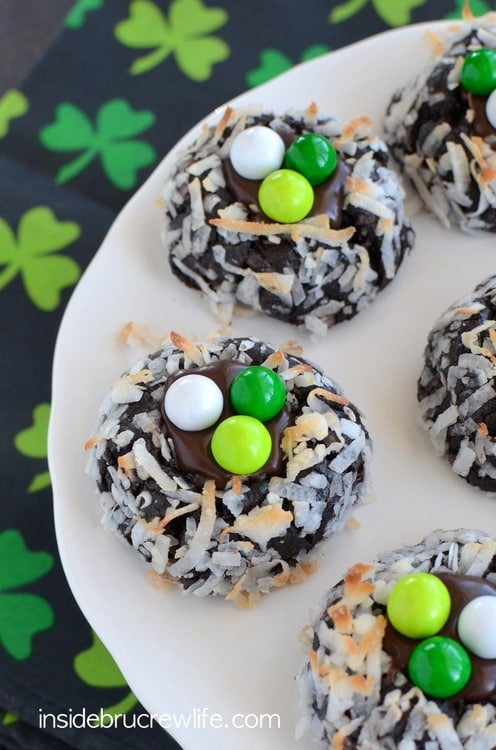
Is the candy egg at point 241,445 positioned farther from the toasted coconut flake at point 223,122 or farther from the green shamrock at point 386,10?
the green shamrock at point 386,10

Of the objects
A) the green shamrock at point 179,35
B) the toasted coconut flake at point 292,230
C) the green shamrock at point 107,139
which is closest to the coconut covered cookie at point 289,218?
the toasted coconut flake at point 292,230

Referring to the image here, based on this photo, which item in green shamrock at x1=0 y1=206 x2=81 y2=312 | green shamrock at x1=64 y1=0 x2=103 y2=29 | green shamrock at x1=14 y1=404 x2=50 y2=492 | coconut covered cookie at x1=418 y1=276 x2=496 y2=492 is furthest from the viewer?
green shamrock at x1=64 y1=0 x2=103 y2=29

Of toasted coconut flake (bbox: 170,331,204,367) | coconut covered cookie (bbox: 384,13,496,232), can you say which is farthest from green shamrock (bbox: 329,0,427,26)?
toasted coconut flake (bbox: 170,331,204,367)

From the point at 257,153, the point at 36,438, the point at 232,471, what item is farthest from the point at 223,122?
the point at 36,438

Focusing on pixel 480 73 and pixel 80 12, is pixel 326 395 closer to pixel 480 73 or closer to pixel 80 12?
pixel 480 73

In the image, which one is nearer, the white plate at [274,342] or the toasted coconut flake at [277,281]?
the white plate at [274,342]

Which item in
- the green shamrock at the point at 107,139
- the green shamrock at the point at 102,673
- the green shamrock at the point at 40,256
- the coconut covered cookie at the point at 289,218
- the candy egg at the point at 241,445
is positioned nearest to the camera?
the candy egg at the point at 241,445

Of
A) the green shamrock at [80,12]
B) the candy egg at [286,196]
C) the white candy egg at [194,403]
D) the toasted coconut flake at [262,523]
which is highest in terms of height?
the green shamrock at [80,12]

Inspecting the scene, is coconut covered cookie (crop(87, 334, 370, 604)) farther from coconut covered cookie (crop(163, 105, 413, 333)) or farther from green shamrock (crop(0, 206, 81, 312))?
green shamrock (crop(0, 206, 81, 312))
